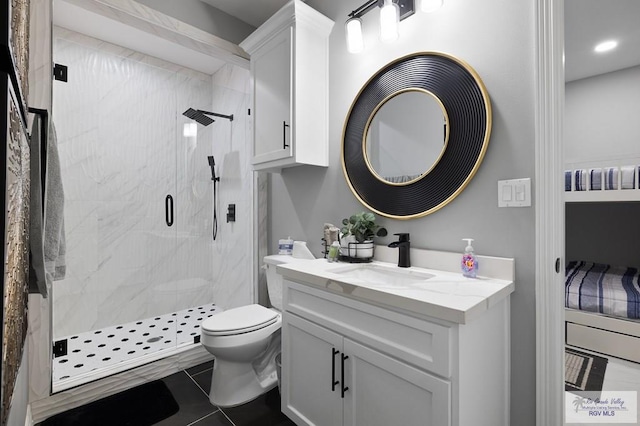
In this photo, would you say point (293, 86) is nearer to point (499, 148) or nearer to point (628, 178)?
point (499, 148)

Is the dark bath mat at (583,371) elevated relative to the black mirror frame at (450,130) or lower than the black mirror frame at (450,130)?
lower

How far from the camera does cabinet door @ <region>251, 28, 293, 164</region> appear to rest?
75.9 inches

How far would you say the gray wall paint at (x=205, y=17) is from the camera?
206cm

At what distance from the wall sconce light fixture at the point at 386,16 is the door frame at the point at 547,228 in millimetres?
515

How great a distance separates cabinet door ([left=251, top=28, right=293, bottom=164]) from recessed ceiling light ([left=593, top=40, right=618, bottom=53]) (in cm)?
260

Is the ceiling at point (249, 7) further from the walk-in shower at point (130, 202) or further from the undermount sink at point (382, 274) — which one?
the undermount sink at point (382, 274)

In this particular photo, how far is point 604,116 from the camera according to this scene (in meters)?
2.91

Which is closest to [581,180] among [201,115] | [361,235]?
[361,235]

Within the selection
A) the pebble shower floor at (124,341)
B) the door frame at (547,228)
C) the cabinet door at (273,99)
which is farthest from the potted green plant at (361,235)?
the pebble shower floor at (124,341)

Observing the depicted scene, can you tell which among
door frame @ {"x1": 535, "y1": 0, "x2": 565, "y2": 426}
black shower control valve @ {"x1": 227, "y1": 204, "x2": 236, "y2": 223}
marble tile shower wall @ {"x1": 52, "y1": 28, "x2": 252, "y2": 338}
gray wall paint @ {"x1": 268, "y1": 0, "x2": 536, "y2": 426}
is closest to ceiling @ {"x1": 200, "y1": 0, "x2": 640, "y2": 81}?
marble tile shower wall @ {"x1": 52, "y1": 28, "x2": 252, "y2": 338}

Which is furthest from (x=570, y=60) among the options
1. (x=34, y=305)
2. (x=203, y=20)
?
(x=34, y=305)

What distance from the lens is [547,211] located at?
1200 millimetres

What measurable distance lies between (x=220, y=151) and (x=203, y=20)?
1139mm

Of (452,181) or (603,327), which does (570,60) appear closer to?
(603,327)
